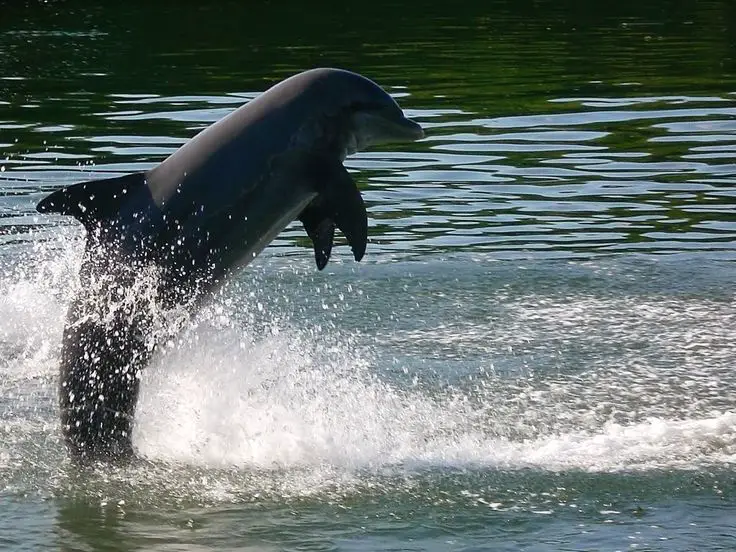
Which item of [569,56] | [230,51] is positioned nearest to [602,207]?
[569,56]

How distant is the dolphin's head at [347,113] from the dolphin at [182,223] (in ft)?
0.04

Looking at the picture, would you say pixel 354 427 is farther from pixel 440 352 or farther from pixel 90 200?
pixel 90 200

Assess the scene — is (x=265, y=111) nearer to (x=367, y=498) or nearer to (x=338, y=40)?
(x=367, y=498)

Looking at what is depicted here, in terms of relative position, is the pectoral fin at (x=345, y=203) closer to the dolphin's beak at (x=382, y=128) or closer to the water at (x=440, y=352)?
the dolphin's beak at (x=382, y=128)

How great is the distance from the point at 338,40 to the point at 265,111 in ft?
74.6

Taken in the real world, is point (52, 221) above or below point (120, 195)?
below

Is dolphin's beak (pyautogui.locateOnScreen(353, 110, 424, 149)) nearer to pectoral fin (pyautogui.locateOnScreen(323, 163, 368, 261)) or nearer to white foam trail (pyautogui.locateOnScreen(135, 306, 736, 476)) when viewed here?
pectoral fin (pyautogui.locateOnScreen(323, 163, 368, 261))

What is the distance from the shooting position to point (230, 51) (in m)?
30.6

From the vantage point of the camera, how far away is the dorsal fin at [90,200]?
28.6ft

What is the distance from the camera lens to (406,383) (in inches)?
410

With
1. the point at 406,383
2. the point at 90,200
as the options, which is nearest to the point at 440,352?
the point at 406,383

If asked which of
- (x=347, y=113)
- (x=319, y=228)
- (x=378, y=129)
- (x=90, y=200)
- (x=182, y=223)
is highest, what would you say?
(x=347, y=113)

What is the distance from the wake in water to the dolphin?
270 millimetres

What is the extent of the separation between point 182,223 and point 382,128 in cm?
178
